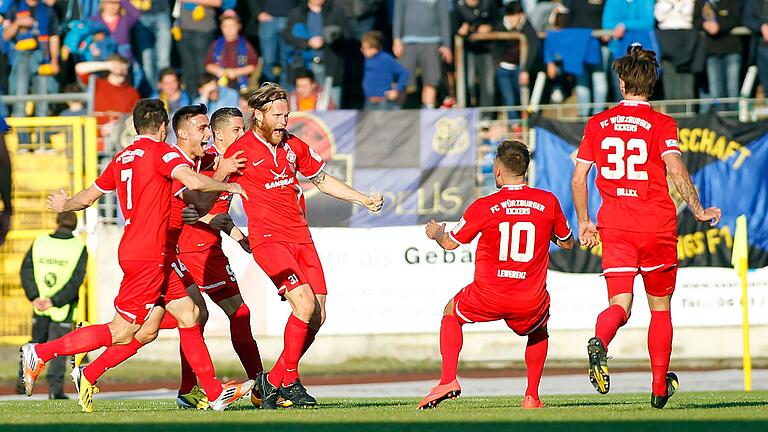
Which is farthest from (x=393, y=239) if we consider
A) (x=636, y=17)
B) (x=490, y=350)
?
(x=636, y=17)

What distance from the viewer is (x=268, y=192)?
11016mm

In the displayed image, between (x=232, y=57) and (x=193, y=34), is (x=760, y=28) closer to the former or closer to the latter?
(x=232, y=57)

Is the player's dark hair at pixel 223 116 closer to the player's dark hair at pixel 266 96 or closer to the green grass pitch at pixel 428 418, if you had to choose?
the player's dark hair at pixel 266 96

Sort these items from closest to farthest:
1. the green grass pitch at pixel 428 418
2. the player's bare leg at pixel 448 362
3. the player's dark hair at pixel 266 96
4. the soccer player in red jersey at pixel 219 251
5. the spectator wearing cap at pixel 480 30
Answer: the green grass pitch at pixel 428 418 < the player's bare leg at pixel 448 362 < the player's dark hair at pixel 266 96 < the soccer player in red jersey at pixel 219 251 < the spectator wearing cap at pixel 480 30

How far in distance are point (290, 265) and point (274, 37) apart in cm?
1043

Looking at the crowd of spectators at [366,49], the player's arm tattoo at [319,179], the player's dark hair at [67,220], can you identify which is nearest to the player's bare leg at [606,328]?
the player's arm tattoo at [319,179]

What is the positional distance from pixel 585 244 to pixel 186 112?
3463mm

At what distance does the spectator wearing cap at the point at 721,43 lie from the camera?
2009 cm

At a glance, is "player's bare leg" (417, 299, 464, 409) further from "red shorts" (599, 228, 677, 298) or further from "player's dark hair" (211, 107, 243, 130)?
"player's dark hair" (211, 107, 243, 130)

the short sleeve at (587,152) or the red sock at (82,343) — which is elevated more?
the short sleeve at (587,152)

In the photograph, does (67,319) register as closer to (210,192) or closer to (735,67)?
(210,192)

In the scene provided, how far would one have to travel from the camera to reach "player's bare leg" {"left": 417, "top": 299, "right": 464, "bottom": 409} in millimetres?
10047

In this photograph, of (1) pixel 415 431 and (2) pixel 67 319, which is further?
(2) pixel 67 319

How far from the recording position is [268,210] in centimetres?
1098
